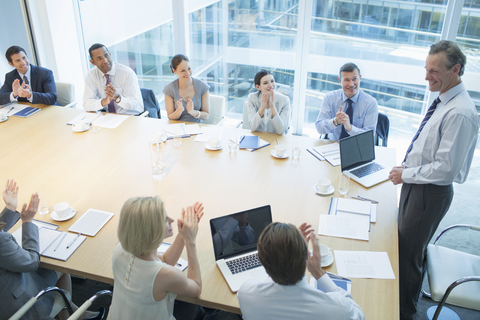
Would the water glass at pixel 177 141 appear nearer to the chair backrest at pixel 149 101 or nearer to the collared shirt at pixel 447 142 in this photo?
the chair backrest at pixel 149 101

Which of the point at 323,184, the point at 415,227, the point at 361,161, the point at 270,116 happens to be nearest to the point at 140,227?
the point at 323,184

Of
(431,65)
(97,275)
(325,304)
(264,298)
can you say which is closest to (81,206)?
(97,275)

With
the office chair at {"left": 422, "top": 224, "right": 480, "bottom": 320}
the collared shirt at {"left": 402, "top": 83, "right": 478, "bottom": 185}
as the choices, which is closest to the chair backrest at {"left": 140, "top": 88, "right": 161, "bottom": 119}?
the collared shirt at {"left": 402, "top": 83, "right": 478, "bottom": 185}

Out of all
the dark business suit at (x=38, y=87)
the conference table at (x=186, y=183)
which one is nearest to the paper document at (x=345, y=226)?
the conference table at (x=186, y=183)

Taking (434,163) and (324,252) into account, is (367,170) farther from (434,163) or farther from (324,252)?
(324,252)

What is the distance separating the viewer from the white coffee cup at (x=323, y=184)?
2.71 metres

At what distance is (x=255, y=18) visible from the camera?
5.11 m

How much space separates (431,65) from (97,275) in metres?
2.40

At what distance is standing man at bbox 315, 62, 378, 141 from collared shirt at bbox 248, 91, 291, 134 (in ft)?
1.14

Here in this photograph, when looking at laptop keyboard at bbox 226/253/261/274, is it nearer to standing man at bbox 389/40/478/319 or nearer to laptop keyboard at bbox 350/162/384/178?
standing man at bbox 389/40/478/319

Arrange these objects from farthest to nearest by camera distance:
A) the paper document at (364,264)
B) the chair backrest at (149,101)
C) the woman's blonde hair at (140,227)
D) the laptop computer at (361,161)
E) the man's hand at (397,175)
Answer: the chair backrest at (149,101), the laptop computer at (361,161), the man's hand at (397,175), the paper document at (364,264), the woman's blonde hair at (140,227)

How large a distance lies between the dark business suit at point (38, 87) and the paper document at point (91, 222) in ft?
7.98

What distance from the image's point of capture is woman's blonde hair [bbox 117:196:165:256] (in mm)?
1720

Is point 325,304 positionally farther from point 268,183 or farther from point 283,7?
point 283,7
